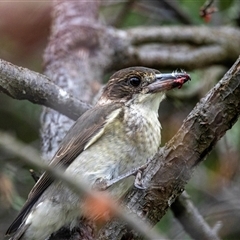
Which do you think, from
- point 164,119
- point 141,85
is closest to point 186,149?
point 141,85

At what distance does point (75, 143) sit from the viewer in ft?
13.7

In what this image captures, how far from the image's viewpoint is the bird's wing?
4039mm

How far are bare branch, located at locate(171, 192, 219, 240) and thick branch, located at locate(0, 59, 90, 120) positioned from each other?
96 cm

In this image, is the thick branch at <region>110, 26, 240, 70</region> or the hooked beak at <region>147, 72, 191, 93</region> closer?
the hooked beak at <region>147, 72, 191, 93</region>

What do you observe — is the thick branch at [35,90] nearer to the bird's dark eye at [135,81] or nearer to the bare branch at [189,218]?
the bird's dark eye at [135,81]

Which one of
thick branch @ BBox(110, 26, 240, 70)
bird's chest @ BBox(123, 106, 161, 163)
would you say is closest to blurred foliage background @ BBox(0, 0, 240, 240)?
thick branch @ BBox(110, 26, 240, 70)

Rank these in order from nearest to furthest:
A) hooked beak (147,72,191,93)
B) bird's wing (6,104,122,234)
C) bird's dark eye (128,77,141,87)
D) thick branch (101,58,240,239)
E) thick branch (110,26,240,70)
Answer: thick branch (101,58,240,239)
bird's wing (6,104,122,234)
hooked beak (147,72,191,93)
bird's dark eye (128,77,141,87)
thick branch (110,26,240,70)

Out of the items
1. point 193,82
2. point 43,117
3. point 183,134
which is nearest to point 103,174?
point 183,134

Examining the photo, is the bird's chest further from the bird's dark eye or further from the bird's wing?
the bird's dark eye

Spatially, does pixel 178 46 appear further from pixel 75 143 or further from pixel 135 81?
pixel 75 143

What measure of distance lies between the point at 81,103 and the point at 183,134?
1813 millimetres

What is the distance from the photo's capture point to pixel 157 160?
311 centimetres

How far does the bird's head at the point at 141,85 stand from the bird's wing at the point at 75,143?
14cm

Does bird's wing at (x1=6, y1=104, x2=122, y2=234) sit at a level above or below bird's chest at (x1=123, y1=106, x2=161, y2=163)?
below
